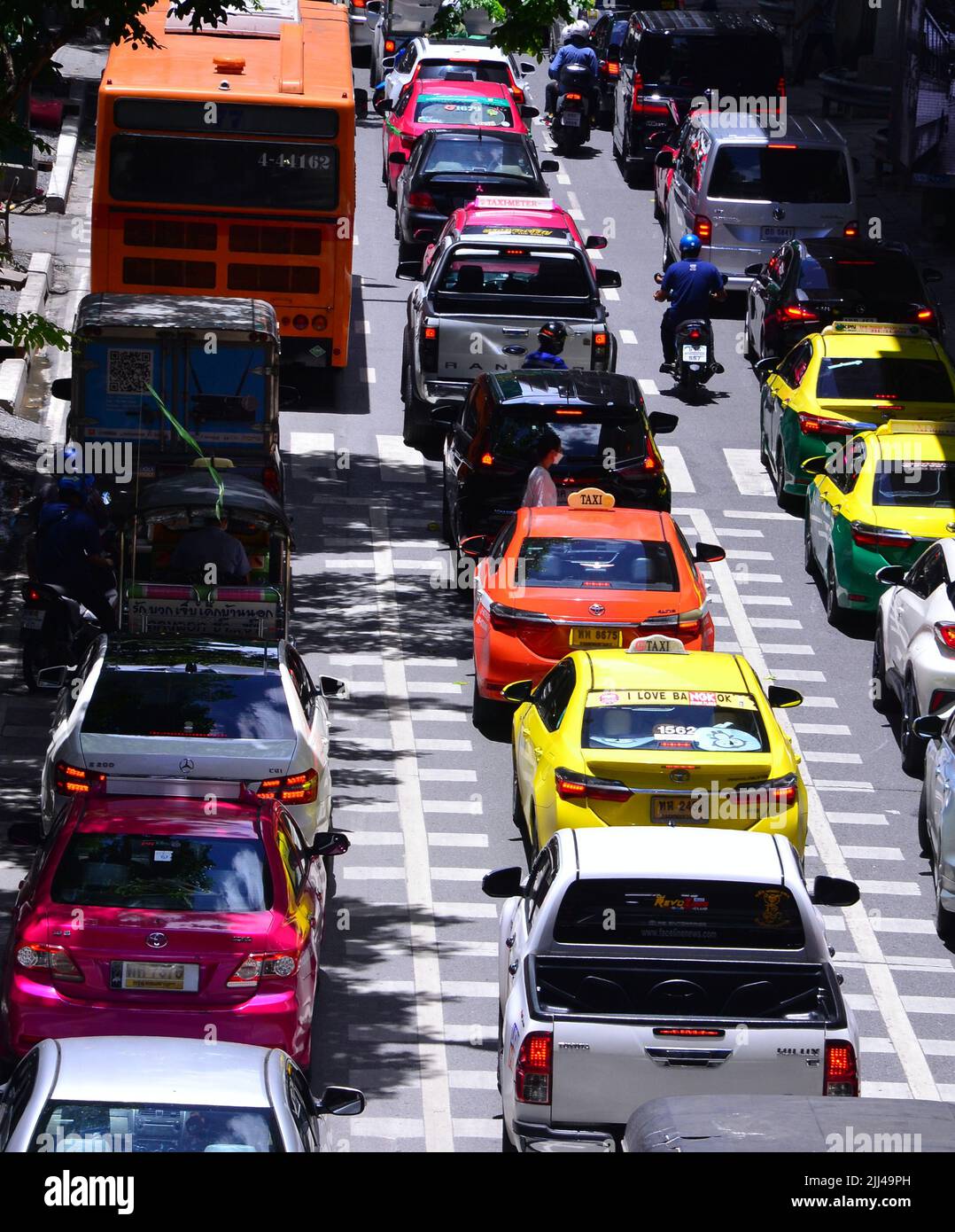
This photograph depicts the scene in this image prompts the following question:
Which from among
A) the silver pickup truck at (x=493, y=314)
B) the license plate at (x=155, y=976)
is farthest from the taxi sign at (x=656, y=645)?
the silver pickup truck at (x=493, y=314)

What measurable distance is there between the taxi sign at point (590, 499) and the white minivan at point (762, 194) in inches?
444

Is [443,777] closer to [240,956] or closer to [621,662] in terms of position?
[621,662]

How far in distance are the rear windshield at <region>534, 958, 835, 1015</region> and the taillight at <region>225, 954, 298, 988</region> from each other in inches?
47.5

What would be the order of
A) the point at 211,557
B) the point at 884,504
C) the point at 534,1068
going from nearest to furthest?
the point at 534,1068
the point at 211,557
the point at 884,504

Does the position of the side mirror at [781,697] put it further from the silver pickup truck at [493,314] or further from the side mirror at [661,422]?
the silver pickup truck at [493,314]

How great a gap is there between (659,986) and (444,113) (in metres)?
25.1

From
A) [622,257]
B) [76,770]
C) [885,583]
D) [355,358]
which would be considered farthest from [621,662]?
[622,257]

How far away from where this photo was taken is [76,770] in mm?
12867

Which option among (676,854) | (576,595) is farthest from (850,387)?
(676,854)

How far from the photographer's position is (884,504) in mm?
19219

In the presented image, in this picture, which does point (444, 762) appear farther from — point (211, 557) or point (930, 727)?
point (930, 727)

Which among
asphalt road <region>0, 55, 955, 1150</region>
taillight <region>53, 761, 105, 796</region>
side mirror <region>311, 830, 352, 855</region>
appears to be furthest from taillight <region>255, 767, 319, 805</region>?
asphalt road <region>0, 55, 955, 1150</region>

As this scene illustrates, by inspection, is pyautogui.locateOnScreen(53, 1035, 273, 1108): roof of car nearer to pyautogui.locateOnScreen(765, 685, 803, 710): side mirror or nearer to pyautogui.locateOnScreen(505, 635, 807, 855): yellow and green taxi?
pyautogui.locateOnScreen(505, 635, 807, 855): yellow and green taxi

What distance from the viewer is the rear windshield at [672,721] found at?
1337 cm
